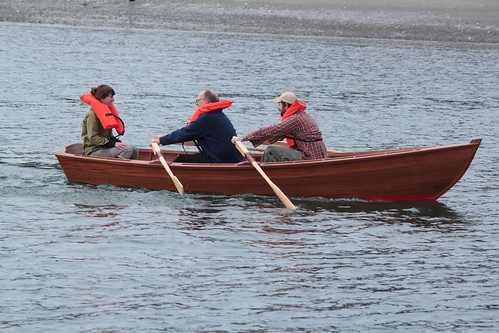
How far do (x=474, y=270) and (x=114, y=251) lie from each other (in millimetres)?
4226

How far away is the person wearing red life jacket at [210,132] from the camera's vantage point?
1366 cm

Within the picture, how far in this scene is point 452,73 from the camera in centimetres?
3497

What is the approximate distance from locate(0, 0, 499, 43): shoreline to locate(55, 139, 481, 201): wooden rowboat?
1217 inches

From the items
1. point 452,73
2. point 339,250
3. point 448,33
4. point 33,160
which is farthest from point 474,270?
point 448,33

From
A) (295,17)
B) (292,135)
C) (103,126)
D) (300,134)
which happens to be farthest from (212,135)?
(295,17)

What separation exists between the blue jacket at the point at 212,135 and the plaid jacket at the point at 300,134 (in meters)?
0.35

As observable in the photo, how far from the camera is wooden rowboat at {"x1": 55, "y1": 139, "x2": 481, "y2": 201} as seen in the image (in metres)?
13.2

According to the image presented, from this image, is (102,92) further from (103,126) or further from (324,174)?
(324,174)

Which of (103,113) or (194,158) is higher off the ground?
(103,113)

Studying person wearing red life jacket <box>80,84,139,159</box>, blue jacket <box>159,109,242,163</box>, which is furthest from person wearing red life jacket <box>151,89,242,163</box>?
person wearing red life jacket <box>80,84,139,159</box>

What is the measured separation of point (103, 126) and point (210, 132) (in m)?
1.61

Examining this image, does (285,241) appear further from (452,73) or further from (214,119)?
(452,73)

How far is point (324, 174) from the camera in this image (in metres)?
13.4

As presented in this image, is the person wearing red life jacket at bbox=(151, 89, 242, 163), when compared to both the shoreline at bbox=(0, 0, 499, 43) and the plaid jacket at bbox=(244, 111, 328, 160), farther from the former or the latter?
the shoreline at bbox=(0, 0, 499, 43)
